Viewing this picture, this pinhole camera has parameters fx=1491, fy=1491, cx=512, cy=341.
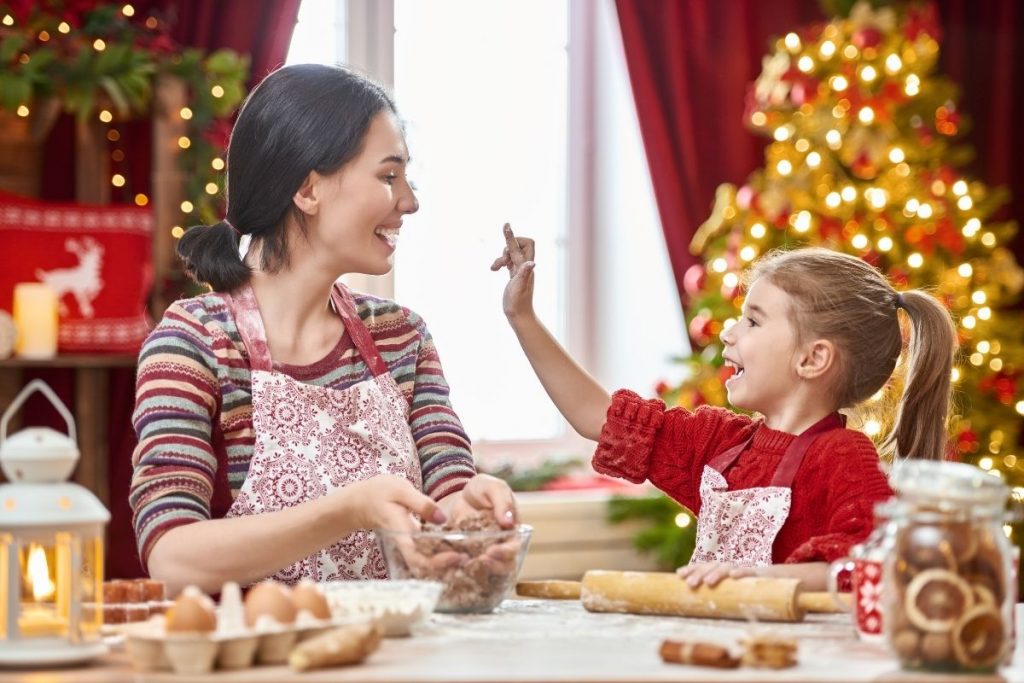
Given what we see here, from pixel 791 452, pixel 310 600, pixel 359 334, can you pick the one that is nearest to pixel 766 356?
pixel 791 452

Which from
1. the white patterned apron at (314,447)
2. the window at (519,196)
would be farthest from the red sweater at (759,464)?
the window at (519,196)

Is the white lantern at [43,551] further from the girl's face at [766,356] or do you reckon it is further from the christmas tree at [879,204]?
the christmas tree at [879,204]

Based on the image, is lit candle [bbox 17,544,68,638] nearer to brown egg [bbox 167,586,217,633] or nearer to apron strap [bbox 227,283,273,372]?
brown egg [bbox 167,586,217,633]

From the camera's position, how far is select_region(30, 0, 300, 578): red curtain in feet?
12.7

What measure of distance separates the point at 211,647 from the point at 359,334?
851 mm

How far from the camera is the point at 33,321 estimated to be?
354 centimetres

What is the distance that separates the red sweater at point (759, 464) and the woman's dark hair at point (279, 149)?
1.83 ft

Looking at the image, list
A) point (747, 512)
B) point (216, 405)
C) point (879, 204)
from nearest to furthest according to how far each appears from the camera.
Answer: point (216, 405), point (747, 512), point (879, 204)

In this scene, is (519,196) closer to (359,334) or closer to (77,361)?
(77,361)

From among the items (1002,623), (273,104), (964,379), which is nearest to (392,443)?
(273,104)

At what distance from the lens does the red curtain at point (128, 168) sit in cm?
386

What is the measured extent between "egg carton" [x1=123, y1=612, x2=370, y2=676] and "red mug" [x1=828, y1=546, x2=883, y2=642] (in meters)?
0.54

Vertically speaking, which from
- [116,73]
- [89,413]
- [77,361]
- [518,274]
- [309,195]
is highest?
[116,73]

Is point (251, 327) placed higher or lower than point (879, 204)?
lower
